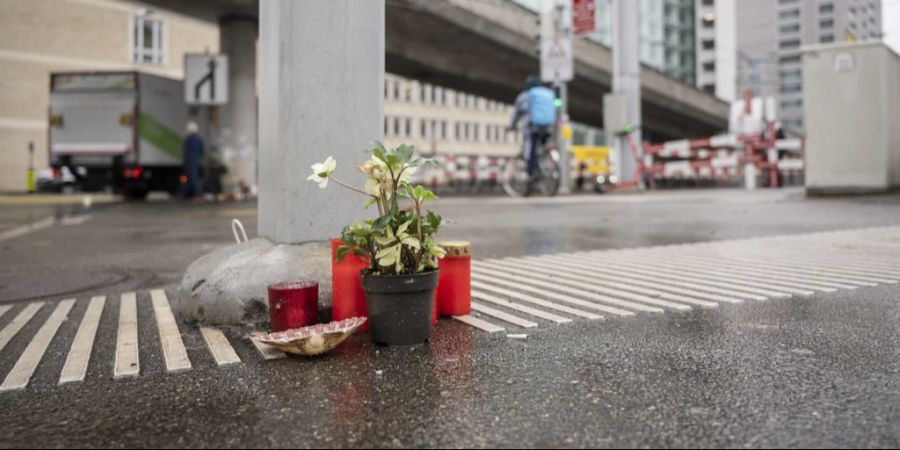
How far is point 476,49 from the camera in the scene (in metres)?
24.4

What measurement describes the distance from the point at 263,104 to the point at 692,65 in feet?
270

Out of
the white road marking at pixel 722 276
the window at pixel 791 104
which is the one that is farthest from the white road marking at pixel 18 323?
the window at pixel 791 104

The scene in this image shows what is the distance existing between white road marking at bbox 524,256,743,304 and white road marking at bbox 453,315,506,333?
4.26 feet

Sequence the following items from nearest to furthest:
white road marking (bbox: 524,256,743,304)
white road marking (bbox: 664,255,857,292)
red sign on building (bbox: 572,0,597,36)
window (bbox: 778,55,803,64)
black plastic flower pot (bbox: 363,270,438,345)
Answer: black plastic flower pot (bbox: 363,270,438,345) → white road marking (bbox: 524,256,743,304) → white road marking (bbox: 664,255,857,292) → red sign on building (bbox: 572,0,597,36) → window (bbox: 778,55,803,64)

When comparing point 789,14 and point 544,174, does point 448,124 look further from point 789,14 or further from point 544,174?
point 789,14

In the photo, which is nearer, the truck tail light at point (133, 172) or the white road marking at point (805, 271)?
the white road marking at point (805, 271)

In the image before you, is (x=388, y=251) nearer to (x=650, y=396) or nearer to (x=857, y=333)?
(x=650, y=396)

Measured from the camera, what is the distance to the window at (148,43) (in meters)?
43.9

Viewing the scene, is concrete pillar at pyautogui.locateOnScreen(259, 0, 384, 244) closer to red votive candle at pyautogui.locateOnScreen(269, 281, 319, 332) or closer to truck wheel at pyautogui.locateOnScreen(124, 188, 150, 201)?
red votive candle at pyautogui.locateOnScreen(269, 281, 319, 332)

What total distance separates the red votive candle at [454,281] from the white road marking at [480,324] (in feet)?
0.21

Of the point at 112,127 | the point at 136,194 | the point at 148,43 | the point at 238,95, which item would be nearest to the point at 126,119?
the point at 112,127

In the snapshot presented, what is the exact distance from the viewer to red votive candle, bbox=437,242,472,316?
3.48 metres

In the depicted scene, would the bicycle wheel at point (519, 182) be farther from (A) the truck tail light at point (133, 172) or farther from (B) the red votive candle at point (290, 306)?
(B) the red votive candle at point (290, 306)

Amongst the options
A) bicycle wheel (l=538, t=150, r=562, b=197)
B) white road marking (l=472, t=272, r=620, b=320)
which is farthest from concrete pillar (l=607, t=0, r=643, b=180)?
white road marking (l=472, t=272, r=620, b=320)
